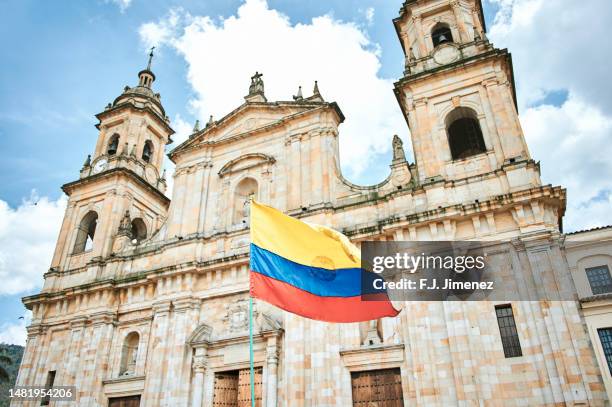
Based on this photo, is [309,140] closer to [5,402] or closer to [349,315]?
[349,315]

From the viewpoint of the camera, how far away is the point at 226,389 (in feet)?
57.1

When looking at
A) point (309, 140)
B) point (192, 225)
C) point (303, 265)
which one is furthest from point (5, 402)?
point (303, 265)

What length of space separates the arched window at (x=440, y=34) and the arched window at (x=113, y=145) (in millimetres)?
16784

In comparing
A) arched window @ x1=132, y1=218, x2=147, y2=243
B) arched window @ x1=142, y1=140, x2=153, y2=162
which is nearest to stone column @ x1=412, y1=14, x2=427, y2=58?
arched window @ x1=142, y1=140, x2=153, y2=162

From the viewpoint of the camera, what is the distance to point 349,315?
10.4m

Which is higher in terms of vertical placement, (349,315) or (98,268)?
(98,268)

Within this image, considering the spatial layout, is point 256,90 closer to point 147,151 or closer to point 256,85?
point 256,85

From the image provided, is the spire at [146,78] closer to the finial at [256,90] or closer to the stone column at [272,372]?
the finial at [256,90]

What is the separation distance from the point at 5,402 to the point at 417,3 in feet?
165

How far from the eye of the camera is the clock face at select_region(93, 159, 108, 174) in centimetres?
2578

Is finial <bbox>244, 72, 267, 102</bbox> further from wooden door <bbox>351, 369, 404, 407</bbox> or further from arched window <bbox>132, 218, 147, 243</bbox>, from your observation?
wooden door <bbox>351, 369, 404, 407</bbox>

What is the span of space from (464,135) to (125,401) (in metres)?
16.5

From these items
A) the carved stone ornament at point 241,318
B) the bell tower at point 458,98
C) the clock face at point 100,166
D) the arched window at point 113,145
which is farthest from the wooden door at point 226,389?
the arched window at point 113,145

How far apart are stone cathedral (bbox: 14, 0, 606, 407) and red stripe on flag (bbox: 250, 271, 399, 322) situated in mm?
4774
